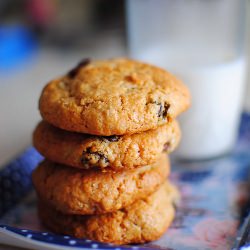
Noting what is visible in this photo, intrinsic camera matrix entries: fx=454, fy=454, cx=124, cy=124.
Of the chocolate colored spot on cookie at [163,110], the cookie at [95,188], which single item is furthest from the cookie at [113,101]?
the cookie at [95,188]

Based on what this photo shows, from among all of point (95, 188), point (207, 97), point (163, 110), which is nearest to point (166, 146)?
point (163, 110)

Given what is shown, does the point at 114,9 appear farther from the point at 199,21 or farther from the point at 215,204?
the point at 215,204

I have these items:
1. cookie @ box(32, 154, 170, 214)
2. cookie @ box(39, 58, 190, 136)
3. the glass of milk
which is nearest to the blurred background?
the glass of milk

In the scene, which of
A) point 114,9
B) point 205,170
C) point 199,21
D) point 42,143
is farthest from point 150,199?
point 114,9

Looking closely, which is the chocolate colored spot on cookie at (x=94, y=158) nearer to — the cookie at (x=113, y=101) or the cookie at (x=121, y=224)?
the cookie at (x=113, y=101)

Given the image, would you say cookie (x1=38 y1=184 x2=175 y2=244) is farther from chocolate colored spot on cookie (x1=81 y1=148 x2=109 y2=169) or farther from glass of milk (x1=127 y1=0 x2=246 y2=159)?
glass of milk (x1=127 y1=0 x2=246 y2=159)

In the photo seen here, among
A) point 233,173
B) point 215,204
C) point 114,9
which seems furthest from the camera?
point 114,9
